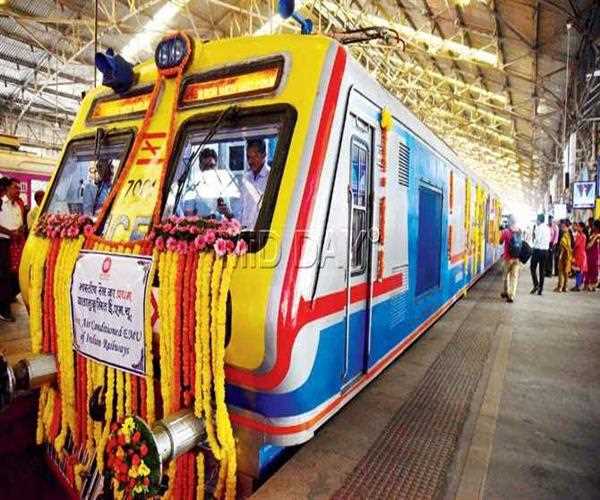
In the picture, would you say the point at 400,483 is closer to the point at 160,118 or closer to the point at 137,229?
the point at 137,229

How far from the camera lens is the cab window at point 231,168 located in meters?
2.39

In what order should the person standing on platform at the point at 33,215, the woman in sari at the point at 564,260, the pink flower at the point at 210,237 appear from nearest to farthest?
1. the pink flower at the point at 210,237
2. the person standing on platform at the point at 33,215
3. the woman in sari at the point at 564,260

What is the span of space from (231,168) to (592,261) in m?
12.2

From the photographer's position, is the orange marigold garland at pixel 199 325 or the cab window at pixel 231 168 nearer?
the orange marigold garland at pixel 199 325

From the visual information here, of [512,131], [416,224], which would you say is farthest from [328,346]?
[512,131]

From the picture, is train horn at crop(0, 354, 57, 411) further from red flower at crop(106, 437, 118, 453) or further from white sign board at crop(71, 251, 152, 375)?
red flower at crop(106, 437, 118, 453)

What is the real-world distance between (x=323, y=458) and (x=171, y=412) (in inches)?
44.0

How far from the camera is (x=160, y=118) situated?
2824 millimetres

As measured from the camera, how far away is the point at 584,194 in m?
14.3

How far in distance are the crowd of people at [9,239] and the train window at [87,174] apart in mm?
3213

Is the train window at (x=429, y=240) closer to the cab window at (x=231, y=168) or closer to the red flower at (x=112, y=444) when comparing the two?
the cab window at (x=231, y=168)

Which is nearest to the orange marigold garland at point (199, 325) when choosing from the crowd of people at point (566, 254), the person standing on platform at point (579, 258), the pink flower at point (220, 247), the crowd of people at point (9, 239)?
the pink flower at point (220, 247)

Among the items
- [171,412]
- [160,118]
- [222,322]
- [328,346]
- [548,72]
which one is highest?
[548,72]

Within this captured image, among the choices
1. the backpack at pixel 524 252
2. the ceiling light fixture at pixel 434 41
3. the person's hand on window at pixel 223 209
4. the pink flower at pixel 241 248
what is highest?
the ceiling light fixture at pixel 434 41
